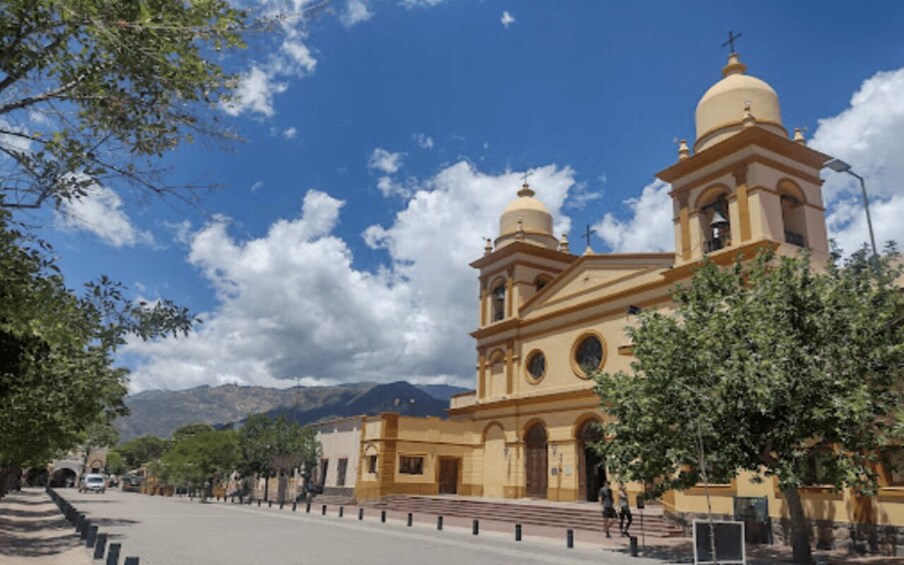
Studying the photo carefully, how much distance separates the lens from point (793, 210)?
83.5ft

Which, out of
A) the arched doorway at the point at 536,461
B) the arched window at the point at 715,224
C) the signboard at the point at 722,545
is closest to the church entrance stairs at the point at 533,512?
the arched doorway at the point at 536,461

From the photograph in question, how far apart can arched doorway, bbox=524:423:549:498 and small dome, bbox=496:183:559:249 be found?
1129 centimetres

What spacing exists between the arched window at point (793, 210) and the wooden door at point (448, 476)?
2144 cm

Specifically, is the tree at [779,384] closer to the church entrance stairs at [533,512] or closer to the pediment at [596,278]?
the church entrance stairs at [533,512]

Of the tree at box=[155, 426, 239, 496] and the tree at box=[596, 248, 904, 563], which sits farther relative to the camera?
the tree at box=[155, 426, 239, 496]

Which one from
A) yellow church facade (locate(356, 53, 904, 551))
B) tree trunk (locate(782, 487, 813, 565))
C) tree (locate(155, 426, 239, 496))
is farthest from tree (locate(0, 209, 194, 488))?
tree (locate(155, 426, 239, 496))

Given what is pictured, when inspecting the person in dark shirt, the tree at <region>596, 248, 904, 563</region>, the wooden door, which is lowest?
the person in dark shirt

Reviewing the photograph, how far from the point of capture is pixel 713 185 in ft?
84.1

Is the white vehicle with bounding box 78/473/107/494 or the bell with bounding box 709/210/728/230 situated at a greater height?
the bell with bounding box 709/210/728/230

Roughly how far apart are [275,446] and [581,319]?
22515mm

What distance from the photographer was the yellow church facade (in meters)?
23.8

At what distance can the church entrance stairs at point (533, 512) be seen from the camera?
21.6 m

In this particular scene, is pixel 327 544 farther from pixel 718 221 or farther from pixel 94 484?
pixel 94 484

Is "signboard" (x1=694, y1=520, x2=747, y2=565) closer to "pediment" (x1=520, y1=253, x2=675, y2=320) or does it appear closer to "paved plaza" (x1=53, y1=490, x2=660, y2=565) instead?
"paved plaza" (x1=53, y1=490, x2=660, y2=565)
